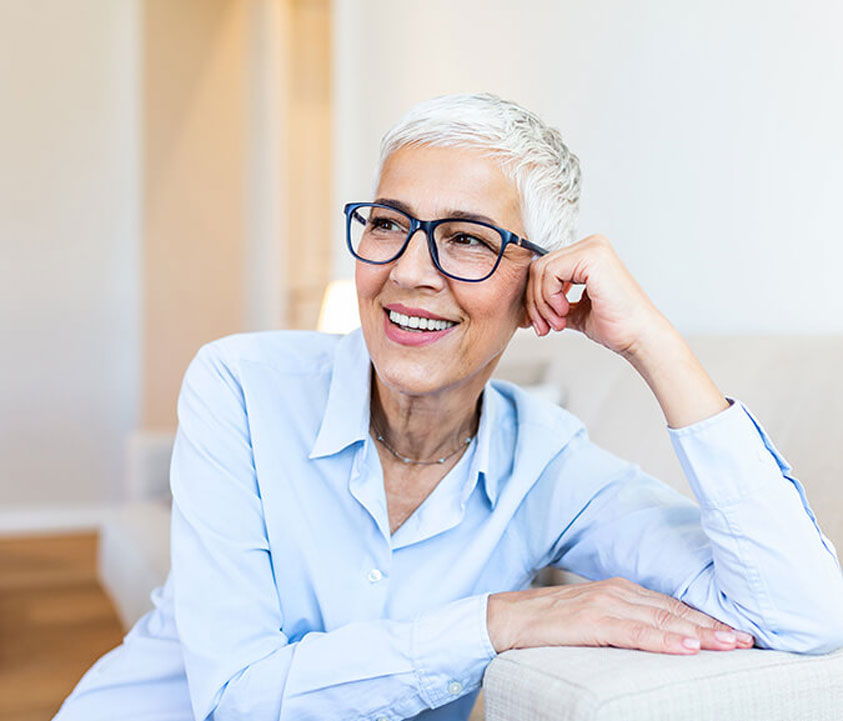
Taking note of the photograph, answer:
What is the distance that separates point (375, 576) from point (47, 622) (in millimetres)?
2720

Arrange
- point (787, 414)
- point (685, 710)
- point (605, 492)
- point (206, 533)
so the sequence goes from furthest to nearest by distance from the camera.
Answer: point (787, 414), point (605, 492), point (206, 533), point (685, 710)

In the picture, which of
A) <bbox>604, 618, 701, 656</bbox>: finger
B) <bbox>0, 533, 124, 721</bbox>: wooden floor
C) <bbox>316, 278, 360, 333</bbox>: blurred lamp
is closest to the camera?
<bbox>604, 618, 701, 656</bbox>: finger

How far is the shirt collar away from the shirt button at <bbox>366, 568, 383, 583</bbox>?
150mm

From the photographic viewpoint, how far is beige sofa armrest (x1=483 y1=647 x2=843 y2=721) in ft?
2.81

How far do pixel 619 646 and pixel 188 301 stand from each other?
4.66 m

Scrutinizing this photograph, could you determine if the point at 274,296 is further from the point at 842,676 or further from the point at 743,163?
the point at 842,676

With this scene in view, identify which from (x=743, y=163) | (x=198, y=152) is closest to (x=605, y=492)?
(x=743, y=163)

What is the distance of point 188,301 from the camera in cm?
539

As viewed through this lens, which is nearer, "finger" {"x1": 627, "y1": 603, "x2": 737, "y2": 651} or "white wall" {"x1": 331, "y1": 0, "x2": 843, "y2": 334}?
"finger" {"x1": 627, "y1": 603, "x2": 737, "y2": 651}

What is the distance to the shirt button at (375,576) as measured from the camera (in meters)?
1.22

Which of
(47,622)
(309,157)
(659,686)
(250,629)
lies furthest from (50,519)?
(659,686)

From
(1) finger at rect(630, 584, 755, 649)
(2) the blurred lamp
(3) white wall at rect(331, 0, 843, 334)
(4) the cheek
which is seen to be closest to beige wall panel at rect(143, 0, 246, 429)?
(2) the blurred lamp

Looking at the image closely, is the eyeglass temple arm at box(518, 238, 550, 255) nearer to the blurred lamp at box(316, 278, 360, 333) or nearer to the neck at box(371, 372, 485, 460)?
the neck at box(371, 372, 485, 460)

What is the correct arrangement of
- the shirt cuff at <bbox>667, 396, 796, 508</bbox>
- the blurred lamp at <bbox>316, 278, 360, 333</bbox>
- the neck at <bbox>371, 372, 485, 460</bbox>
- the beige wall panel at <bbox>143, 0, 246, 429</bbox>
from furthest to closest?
the beige wall panel at <bbox>143, 0, 246, 429</bbox>, the blurred lamp at <bbox>316, 278, 360, 333</bbox>, the neck at <bbox>371, 372, 485, 460</bbox>, the shirt cuff at <bbox>667, 396, 796, 508</bbox>
